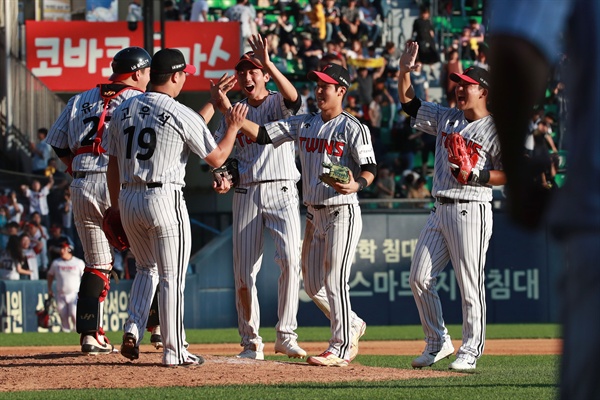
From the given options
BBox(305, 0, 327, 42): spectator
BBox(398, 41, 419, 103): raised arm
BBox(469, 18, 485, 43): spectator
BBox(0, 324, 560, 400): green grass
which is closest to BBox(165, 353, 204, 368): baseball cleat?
BBox(0, 324, 560, 400): green grass

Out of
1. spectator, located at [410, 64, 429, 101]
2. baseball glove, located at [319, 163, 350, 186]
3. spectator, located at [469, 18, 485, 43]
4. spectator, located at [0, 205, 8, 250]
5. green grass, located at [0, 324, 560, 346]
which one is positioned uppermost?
spectator, located at [469, 18, 485, 43]

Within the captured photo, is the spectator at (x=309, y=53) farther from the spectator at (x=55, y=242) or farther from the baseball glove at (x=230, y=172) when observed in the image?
the baseball glove at (x=230, y=172)

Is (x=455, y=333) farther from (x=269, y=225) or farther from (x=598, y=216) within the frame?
(x=598, y=216)

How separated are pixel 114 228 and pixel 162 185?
0.52 meters

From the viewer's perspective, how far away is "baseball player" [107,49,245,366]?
6.73 metres

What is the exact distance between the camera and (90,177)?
7.81 meters

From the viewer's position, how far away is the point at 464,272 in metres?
7.66

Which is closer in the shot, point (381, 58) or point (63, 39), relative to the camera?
point (63, 39)

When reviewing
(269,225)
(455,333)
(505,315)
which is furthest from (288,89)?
(505,315)

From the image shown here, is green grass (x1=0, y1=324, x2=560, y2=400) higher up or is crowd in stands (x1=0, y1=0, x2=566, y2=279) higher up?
crowd in stands (x1=0, y1=0, x2=566, y2=279)

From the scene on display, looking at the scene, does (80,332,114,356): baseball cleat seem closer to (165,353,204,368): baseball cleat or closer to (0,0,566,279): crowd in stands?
(165,353,204,368): baseball cleat

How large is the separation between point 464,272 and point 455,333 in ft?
21.2

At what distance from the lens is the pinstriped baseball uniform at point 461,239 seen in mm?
7621

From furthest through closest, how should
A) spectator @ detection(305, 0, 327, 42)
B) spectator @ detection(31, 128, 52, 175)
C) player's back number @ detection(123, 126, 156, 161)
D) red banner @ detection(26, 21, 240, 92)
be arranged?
spectator @ detection(305, 0, 327, 42)
red banner @ detection(26, 21, 240, 92)
spectator @ detection(31, 128, 52, 175)
player's back number @ detection(123, 126, 156, 161)
